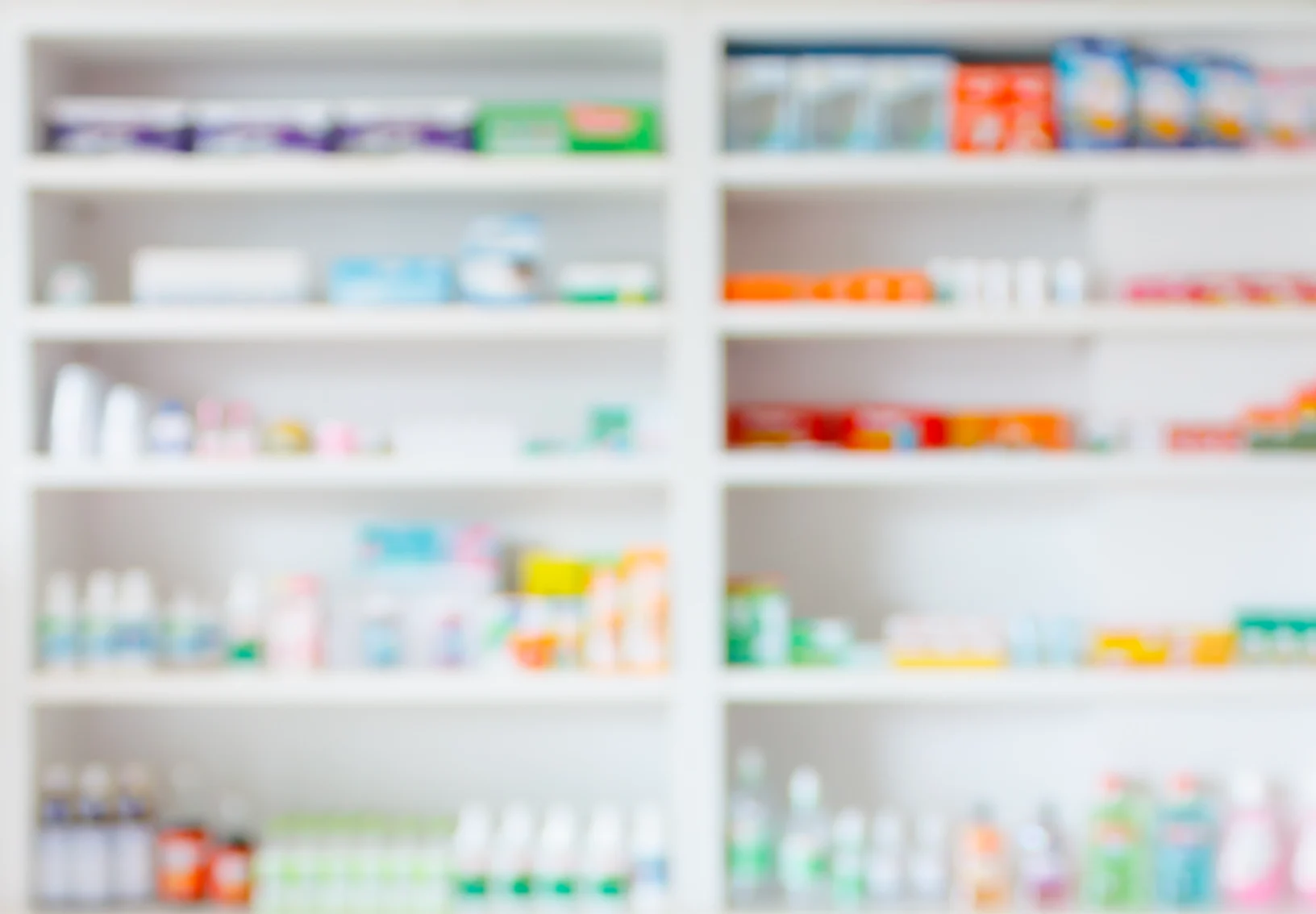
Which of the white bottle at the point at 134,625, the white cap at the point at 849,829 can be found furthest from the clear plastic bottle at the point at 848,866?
the white bottle at the point at 134,625

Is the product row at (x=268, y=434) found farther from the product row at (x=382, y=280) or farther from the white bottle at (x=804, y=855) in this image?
the white bottle at (x=804, y=855)

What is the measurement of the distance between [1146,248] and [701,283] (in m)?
0.93

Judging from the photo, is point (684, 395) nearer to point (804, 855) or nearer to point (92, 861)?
point (804, 855)

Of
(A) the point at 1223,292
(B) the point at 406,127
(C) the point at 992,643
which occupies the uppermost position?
(B) the point at 406,127

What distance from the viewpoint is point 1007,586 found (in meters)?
3.38

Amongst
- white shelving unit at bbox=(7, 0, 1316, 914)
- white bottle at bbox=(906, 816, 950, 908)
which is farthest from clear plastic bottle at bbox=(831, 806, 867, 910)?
white shelving unit at bbox=(7, 0, 1316, 914)

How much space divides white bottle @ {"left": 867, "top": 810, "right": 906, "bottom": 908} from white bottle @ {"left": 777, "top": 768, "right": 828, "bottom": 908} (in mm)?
94

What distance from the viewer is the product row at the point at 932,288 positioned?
10.1ft

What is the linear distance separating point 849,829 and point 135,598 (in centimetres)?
144

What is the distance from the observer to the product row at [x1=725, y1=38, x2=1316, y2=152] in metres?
3.10

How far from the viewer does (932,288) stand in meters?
3.12

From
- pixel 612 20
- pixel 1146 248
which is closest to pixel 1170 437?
pixel 1146 248

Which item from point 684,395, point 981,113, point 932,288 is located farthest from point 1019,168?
point 684,395

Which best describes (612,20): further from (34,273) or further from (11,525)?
(11,525)
